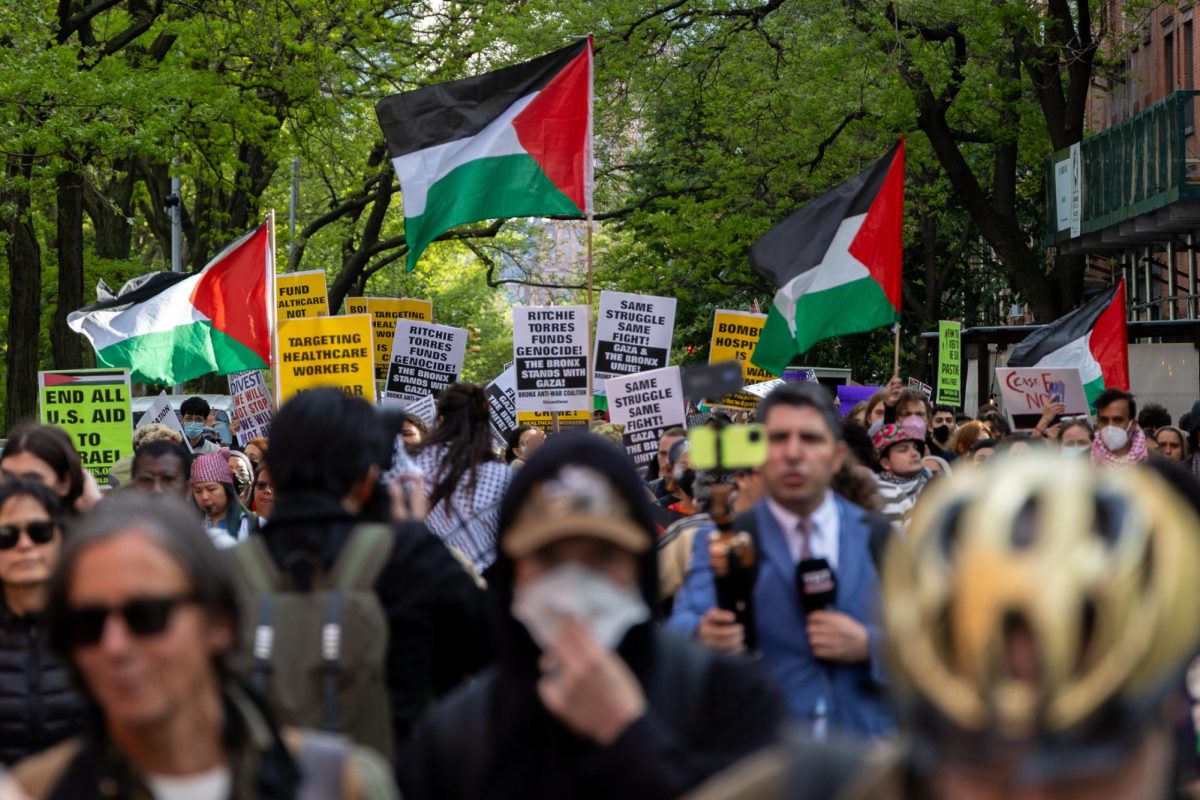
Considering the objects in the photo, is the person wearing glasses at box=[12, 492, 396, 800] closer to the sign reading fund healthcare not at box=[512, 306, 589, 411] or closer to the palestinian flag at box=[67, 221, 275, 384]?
the sign reading fund healthcare not at box=[512, 306, 589, 411]

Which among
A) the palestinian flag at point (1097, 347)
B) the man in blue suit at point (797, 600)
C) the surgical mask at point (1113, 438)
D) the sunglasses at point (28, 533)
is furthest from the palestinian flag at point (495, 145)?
the sunglasses at point (28, 533)

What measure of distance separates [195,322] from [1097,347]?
8236 mm

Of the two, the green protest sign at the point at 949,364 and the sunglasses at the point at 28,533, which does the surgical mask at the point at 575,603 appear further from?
the green protest sign at the point at 949,364

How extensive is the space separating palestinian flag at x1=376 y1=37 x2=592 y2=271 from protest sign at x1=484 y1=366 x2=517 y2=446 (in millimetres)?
3405

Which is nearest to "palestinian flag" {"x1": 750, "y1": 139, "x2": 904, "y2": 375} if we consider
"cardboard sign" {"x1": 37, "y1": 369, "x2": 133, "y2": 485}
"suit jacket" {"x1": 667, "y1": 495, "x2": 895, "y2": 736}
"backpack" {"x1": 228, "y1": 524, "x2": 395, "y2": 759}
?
"cardboard sign" {"x1": 37, "y1": 369, "x2": 133, "y2": 485}

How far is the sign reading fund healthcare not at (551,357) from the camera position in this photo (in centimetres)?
1424

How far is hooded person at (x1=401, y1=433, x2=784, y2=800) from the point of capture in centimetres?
256

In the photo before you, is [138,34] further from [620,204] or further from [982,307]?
[982,307]

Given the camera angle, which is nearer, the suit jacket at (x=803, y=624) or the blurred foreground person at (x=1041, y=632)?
the blurred foreground person at (x=1041, y=632)

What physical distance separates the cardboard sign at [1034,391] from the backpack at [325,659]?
1309cm

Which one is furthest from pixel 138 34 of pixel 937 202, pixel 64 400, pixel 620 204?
pixel 937 202

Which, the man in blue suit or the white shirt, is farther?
the white shirt

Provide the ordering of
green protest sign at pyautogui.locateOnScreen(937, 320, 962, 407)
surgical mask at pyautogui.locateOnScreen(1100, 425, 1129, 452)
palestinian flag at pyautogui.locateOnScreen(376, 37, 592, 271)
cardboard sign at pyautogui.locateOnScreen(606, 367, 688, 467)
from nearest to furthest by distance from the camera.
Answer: surgical mask at pyautogui.locateOnScreen(1100, 425, 1129, 452) < palestinian flag at pyautogui.locateOnScreen(376, 37, 592, 271) < cardboard sign at pyautogui.locateOnScreen(606, 367, 688, 467) < green protest sign at pyautogui.locateOnScreen(937, 320, 962, 407)

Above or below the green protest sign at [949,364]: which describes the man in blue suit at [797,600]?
below
